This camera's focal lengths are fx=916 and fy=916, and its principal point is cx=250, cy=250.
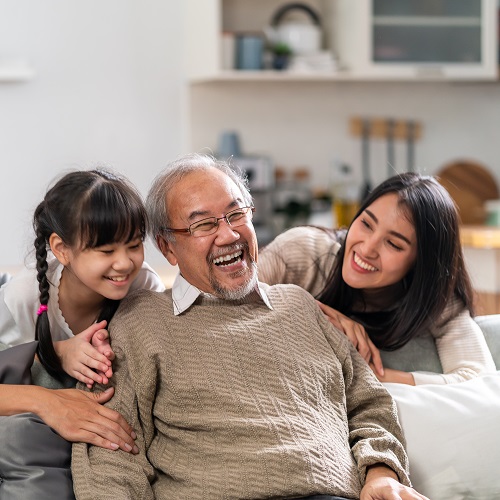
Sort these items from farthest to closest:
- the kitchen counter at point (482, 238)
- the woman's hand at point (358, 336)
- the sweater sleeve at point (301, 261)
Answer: the kitchen counter at point (482, 238) → the sweater sleeve at point (301, 261) → the woman's hand at point (358, 336)

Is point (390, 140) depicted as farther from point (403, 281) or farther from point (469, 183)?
point (403, 281)

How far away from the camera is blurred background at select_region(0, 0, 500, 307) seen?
437 centimetres

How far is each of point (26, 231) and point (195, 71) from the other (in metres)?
1.14

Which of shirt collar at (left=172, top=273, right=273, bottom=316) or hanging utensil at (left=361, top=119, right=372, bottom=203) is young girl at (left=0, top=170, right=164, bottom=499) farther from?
hanging utensil at (left=361, top=119, right=372, bottom=203)

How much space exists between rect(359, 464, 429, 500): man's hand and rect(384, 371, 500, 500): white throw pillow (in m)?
0.18

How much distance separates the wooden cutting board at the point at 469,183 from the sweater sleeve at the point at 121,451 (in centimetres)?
323

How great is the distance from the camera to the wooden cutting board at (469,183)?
4.95 m

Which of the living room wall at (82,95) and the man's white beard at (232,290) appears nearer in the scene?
the man's white beard at (232,290)

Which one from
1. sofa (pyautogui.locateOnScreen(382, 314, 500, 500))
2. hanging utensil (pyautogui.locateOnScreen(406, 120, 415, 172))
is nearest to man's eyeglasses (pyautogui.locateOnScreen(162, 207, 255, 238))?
sofa (pyautogui.locateOnScreen(382, 314, 500, 500))

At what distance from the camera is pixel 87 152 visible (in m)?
4.50

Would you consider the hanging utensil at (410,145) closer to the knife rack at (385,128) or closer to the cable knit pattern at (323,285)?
the knife rack at (385,128)

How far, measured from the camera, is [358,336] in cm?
225

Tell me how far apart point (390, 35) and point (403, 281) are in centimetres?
246

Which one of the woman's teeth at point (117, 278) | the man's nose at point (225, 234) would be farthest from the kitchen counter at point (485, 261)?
the woman's teeth at point (117, 278)
